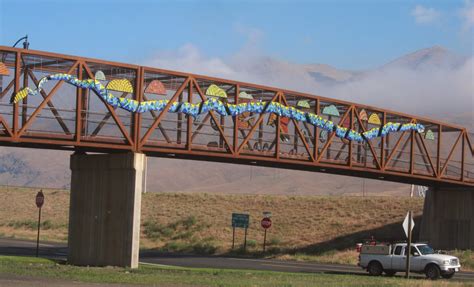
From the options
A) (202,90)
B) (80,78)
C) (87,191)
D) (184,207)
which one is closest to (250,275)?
(87,191)

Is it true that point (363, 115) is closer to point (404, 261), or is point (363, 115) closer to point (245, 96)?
point (245, 96)

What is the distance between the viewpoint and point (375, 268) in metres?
41.4

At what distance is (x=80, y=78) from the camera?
139 feet

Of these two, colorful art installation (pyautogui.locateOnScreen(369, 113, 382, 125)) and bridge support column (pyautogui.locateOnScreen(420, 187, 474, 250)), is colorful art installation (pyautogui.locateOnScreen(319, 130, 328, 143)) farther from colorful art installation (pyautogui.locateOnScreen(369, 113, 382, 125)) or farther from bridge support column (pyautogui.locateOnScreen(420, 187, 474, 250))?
bridge support column (pyautogui.locateOnScreen(420, 187, 474, 250))

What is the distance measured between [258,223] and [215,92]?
1139 inches

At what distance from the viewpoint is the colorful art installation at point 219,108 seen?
42.0 meters

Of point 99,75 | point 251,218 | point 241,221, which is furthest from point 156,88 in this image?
point 251,218

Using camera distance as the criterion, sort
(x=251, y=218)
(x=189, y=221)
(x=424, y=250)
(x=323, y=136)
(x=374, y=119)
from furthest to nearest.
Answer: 1. (x=251, y=218)
2. (x=189, y=221)
3. (x=374, y=119)
4. (x=323, y=136)
5. (x=424, y=250)

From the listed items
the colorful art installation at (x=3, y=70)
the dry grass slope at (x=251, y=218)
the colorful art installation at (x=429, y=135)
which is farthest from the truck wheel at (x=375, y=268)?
the colorful art installation at (x=429, y=135)

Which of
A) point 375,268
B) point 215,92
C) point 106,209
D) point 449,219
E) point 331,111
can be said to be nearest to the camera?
point 375,268

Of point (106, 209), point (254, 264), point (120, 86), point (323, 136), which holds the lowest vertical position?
point (254, 264)

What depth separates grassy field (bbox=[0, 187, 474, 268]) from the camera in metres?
64.1

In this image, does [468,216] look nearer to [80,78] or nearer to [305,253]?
[305,253]

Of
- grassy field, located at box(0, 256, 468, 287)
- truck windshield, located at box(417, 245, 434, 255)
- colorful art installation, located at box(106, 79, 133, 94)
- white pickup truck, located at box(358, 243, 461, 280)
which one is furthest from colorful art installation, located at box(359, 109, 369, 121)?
grassy field, located at box(0, 256, 468, 287)
